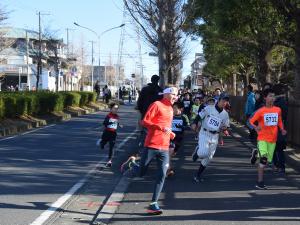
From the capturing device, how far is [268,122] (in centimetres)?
999

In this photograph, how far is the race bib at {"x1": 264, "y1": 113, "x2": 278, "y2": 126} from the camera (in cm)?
999

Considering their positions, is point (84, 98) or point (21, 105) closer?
point (21, 105)

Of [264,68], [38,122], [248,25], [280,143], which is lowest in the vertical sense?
[38,122]

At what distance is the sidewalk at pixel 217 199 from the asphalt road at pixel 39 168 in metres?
1.26

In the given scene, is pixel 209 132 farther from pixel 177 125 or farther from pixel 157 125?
pixel 157 125

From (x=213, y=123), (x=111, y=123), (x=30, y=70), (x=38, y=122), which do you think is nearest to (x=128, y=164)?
(x=213, y=123)

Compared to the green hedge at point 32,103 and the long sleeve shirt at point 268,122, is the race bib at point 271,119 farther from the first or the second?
the green hedge at point 32,103

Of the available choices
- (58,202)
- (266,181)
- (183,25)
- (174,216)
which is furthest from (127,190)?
(183,25)

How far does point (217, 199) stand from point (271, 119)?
213cm

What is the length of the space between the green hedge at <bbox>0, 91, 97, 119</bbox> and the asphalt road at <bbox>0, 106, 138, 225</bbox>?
3.17m

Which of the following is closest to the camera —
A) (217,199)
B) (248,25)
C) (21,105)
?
(217,199)

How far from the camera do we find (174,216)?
7527mm

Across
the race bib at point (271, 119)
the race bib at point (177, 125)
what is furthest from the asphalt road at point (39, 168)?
the race bib at point (271, 119)

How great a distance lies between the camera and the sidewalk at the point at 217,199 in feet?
24.3
